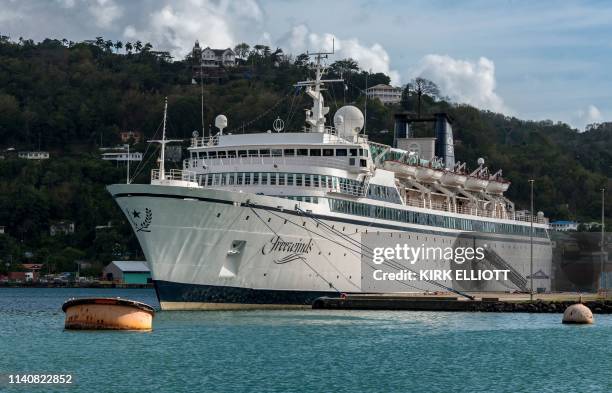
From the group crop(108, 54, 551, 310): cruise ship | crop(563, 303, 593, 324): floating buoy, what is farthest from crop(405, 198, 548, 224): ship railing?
crop(563, 303, 593, 324): floating buoy

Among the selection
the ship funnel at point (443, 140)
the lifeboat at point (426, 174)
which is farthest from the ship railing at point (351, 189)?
the ship funnel at point (443, 140)

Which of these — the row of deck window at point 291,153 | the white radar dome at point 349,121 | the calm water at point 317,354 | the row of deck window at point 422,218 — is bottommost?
the calm water at point 317,354

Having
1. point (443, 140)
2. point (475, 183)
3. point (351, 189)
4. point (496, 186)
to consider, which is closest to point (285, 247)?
point (351, 189)

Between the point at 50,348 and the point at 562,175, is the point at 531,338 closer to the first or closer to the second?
the point at 50,348

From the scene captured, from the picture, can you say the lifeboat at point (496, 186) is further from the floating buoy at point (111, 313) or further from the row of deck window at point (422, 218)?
the floating buoy at point (111, 313)

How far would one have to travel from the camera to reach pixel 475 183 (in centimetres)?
8581

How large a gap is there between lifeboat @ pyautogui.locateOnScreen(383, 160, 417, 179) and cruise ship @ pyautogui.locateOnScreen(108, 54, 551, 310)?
6 centimetres

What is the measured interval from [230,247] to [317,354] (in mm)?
13921

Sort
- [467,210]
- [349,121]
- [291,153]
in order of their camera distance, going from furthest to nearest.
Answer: [467,210], [349,121], [291,153]

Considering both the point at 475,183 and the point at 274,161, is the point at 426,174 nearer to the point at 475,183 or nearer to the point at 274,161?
the point at 475,183

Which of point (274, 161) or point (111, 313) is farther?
point (274, 161)

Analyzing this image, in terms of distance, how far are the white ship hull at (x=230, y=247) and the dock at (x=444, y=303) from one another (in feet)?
4.56

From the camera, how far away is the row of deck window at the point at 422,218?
6525cm

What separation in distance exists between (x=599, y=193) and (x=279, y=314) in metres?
117
